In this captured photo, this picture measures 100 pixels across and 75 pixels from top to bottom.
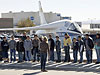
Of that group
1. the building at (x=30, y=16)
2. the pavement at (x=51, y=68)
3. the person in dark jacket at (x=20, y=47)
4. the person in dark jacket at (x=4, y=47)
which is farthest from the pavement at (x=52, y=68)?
the building at (x=30, y=16)

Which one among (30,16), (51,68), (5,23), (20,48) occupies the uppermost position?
(30,16)

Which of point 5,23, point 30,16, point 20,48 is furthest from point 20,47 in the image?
point 30,16

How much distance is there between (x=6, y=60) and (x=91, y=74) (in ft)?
19.3

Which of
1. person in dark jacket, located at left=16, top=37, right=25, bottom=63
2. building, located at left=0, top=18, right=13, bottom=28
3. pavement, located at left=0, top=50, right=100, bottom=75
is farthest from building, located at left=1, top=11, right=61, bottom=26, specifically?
pavement, located at left=0, top=50, right=100, bottom=75

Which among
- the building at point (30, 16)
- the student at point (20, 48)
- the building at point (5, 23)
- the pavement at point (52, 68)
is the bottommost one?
the pavement at point (52, 68)

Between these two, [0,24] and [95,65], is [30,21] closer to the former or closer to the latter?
[0,24]

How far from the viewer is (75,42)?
1531cm

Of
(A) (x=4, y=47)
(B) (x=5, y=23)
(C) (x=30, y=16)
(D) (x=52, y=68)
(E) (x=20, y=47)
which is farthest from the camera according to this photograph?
(C) (x=30, y=16)

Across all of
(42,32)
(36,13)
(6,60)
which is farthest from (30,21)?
(6,60)

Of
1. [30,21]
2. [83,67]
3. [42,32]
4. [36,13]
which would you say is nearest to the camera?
[83,67]

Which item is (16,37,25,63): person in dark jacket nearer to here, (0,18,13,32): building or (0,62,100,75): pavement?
(0,62,100,75): pavement

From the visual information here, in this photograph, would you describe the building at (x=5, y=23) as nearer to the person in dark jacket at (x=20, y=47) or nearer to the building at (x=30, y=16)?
the building at (x=30, y=16)

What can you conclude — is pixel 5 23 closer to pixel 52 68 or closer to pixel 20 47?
pixel 20 47

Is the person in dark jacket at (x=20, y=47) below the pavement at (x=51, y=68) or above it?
above
